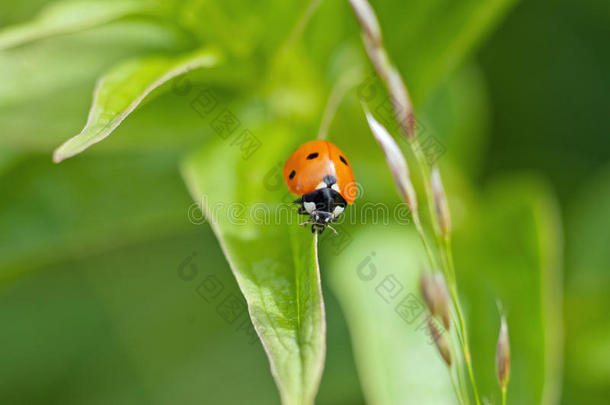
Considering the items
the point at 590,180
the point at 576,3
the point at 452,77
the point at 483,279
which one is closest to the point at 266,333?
the point at 483,279

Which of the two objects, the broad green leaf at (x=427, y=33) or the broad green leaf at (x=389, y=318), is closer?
the broad green leaf at (x=389, y=318)

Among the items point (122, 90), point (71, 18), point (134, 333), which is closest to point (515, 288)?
point (122, 90)

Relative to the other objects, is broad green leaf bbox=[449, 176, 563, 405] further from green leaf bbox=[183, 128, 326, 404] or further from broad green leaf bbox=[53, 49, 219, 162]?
broad green leaf bbox=[53, 49, 219, 162]

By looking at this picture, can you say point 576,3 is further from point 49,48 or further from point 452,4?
point 49,48

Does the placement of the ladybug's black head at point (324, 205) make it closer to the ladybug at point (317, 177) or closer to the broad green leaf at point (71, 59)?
the ladybug at point (317, 177)

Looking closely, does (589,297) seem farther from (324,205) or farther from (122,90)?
(122,90)

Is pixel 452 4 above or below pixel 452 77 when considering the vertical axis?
below

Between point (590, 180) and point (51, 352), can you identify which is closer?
point (590, 180)

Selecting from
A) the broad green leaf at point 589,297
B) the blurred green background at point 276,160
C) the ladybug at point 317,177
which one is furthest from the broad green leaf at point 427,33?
the broad green leaf at point 589,297
